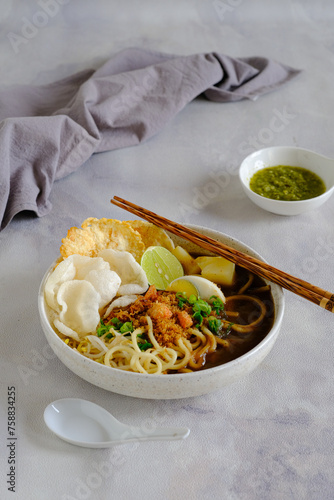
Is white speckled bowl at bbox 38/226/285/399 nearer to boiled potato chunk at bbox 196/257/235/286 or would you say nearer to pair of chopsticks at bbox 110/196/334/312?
pair of chopsticks at bbox 110/196/334/312

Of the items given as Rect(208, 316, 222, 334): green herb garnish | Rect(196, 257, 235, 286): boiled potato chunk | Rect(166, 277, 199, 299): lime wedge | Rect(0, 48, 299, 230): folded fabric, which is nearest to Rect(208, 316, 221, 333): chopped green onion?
Rect(208, 316, 222, 334): green herb garnish

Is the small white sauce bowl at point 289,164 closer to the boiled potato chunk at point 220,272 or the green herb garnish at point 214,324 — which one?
Answer: the boiled potato chunk at point 220,272

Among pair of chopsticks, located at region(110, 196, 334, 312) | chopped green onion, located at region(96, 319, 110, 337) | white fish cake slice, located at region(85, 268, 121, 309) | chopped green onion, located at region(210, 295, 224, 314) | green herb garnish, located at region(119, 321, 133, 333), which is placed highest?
pair of chopsticks, located at region(110, 196, 334, 312)

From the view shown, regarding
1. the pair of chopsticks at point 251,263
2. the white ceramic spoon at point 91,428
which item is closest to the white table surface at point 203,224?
the white ceramic spoon at point 91,428

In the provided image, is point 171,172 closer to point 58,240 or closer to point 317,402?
point 58,240

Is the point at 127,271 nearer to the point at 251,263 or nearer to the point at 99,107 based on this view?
the point at 251,263

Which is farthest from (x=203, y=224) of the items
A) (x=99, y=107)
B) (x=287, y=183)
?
(x=99, y=107)
